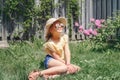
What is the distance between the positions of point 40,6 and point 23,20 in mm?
575

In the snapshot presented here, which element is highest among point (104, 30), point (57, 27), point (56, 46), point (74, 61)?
point (57, 27)

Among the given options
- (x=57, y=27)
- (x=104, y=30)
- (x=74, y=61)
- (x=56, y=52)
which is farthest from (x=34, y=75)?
(x=104, y=30)

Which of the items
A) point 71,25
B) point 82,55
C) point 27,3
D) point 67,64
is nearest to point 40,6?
point 27,3

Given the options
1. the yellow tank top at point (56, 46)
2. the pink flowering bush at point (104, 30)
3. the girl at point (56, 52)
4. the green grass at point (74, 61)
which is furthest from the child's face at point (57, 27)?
the pink flowering bush at point (104, 30)

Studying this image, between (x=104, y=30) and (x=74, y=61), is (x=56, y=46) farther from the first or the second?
(x=104, y=30)

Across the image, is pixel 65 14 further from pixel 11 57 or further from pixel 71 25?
pixel 11 57

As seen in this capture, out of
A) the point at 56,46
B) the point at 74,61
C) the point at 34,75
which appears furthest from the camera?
the point at 74,61

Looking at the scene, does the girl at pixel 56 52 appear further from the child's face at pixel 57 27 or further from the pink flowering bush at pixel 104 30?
the pink flowering bush at pixel 104 30

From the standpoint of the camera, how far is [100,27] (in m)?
10.3

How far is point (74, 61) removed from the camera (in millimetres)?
7398

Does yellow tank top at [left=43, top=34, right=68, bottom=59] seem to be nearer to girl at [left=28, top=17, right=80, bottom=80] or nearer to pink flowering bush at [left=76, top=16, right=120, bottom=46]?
girl at [left=28, top=17, right=80, bottom=80]

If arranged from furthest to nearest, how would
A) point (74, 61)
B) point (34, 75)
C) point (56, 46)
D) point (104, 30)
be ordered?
1. point (104, 30)
2. point (74, 61)
3. point (56, 46)
4. point (34, 75)

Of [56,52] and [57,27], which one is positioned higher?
[57,27]

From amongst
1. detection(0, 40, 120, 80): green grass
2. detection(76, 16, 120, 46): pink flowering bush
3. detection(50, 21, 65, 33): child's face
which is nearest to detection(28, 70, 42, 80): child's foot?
detection(0, 40, 120, 80): green grass
